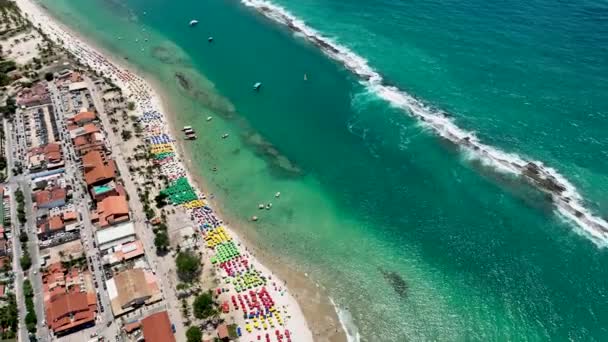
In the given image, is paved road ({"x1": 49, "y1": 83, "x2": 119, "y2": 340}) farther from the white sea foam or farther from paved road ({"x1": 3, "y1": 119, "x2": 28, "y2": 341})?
the white sea foam

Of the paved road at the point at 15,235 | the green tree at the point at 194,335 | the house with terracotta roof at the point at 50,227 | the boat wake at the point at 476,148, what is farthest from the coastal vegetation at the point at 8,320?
the boat wake at the point at 476,148

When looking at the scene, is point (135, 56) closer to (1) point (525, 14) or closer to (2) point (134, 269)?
(2) point (134, 269)

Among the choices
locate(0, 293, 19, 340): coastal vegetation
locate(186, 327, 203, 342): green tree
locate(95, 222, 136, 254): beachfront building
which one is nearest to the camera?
locate(186, 327, 203, 342): green tree

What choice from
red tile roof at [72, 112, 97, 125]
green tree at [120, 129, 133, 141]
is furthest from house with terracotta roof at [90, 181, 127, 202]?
red tile roof at [72, 112, 97, 125]

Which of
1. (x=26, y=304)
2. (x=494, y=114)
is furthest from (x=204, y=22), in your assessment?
(x=26, y=304)

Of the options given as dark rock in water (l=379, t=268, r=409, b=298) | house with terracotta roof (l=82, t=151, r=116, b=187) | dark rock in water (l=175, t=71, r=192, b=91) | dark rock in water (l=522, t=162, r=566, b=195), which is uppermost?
dark rock in water (l=522, t=162, r=566, b=195)
